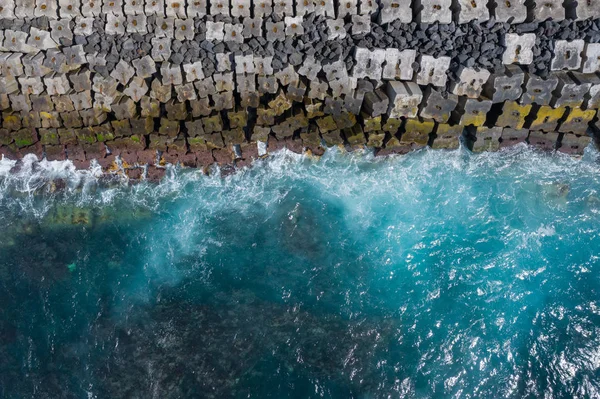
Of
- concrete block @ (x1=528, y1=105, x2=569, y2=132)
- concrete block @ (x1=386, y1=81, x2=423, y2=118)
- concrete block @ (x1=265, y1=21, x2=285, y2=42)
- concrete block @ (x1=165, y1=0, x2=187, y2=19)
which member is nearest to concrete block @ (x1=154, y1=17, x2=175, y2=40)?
concrete block @ (x1=165, y1=0, x2=187, y2=19)

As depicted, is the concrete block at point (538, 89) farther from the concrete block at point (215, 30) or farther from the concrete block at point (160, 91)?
the concrete block at point (160, 91)

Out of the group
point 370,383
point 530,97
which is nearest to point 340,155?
point 530,97

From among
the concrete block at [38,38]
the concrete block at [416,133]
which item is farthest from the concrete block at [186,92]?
the concrete block at [416,133]

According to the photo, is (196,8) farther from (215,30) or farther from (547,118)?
(547,118)

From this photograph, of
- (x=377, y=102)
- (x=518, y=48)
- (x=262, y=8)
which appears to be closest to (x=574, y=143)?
(x=518, y=48)

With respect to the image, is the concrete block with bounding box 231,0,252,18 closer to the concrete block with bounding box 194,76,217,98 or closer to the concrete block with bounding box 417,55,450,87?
the concrete block with bounding box 194,76,217,98

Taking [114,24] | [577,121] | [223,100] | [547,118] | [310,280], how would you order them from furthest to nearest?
[577,121]
[547,118]
[223,100]
[114,24]
[310,280]
